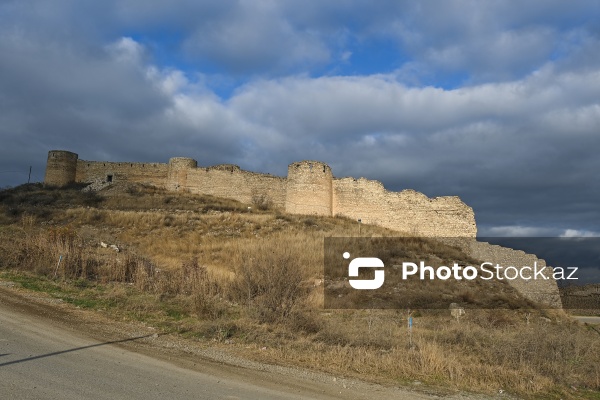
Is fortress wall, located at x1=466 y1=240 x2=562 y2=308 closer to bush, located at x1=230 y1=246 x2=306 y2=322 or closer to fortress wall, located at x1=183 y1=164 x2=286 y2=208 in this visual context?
bush, located at x1=230 y1=246 x2=306 y2=322

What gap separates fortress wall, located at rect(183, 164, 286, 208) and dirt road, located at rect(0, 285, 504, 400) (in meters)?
26.8

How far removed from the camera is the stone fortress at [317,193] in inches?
1050

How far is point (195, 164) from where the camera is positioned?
36.0 metres

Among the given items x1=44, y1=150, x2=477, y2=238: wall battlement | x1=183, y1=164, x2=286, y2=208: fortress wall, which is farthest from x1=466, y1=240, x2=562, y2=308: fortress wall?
x1=183, y1=164, x2=286, y2=208: fortress wall

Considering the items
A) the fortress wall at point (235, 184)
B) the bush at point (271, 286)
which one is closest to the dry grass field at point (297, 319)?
the bush at point (271, 286)

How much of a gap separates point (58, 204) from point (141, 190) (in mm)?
6372

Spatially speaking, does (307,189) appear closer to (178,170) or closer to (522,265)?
(178,170)

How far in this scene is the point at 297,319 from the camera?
9148mm

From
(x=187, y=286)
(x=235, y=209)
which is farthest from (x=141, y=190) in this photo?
(x=187, y=286)

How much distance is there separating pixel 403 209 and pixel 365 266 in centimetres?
1249

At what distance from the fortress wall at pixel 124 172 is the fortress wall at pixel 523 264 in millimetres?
24177

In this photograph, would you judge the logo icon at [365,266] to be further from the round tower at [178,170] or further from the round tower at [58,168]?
the round tower at [58,168]

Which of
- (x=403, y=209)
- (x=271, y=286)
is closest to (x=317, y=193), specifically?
(x=403, y=209)

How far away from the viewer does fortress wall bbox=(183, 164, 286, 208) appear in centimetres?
3459
